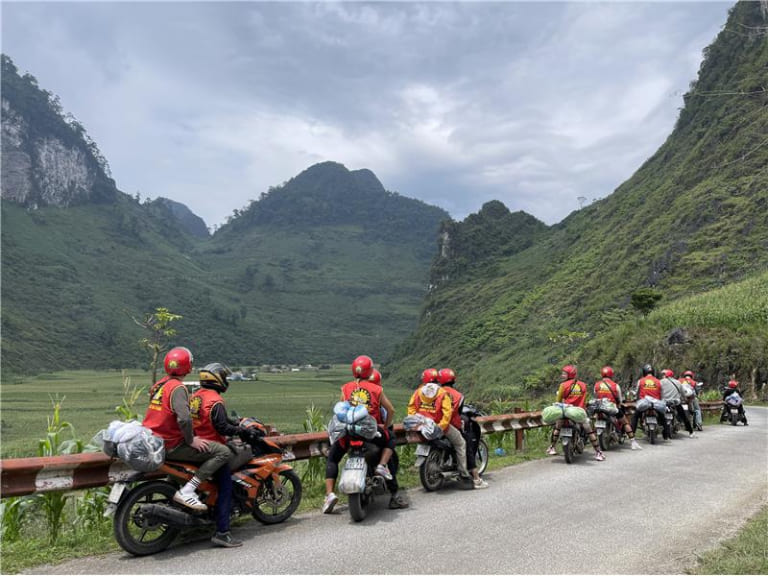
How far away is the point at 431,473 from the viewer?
26.4 ft

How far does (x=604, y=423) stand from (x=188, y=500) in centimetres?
917

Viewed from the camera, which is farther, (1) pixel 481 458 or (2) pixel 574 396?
(2) pixel 574 396

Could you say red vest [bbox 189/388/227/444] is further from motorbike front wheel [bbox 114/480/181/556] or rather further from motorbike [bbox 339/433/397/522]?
motorbike [bbox 339/433/397/522]

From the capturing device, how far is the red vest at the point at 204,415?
5.73m

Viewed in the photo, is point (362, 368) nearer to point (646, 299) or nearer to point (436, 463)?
point (436, 463)

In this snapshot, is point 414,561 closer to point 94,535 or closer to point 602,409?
point 94,535

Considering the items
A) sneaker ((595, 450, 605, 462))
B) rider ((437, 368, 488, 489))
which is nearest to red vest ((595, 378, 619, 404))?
sneaker ((595, 450, 605, 462))

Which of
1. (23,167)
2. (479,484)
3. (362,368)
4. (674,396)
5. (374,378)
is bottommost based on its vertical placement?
(479,484)

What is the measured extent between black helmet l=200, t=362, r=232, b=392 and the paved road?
1535 mm

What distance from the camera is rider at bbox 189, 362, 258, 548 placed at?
18.1 feet

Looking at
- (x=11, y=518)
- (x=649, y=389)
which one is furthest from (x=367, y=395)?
(x=649, y=389)

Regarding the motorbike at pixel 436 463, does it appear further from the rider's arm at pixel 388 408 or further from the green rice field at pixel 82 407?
the green rice field at pixel 82 407

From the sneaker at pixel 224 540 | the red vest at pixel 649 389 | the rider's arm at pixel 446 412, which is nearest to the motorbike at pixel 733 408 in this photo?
the red vest at pixel 649 389

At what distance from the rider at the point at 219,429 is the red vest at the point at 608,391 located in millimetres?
8419
